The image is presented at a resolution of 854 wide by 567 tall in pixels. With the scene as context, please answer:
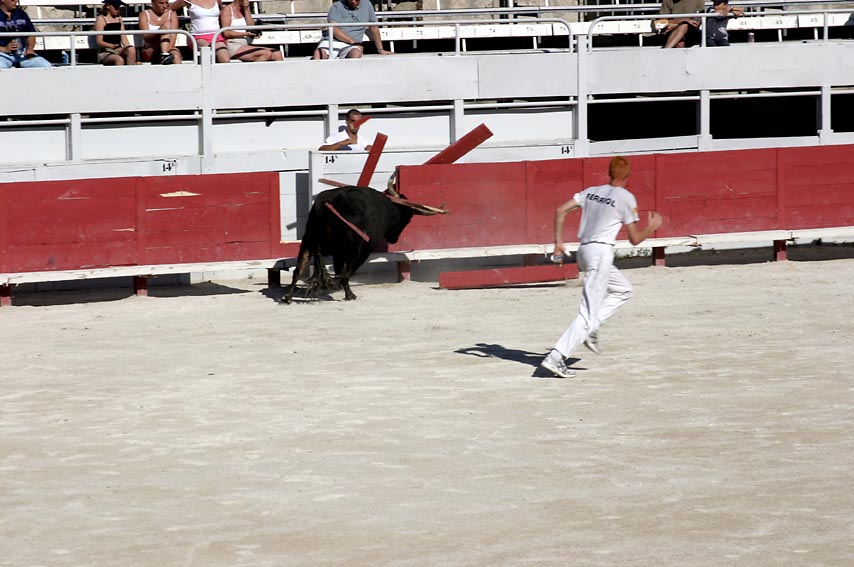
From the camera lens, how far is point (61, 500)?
655 cm

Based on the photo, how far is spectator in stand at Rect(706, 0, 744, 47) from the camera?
→ 17797 millimetres

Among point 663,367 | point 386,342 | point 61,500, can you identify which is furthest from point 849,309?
point 61,500

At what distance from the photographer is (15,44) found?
16109mm

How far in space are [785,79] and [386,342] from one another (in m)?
8.96

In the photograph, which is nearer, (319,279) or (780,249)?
(319,279)

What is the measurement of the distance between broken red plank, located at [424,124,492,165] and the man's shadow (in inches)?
192

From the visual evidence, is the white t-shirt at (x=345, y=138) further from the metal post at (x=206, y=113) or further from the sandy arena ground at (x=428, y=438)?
the sandy arena ground at (x=428, y=438)

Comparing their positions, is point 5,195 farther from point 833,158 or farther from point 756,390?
point 833,158

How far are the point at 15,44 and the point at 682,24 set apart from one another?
827 cm

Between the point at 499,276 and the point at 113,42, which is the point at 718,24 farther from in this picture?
the point at 113,42

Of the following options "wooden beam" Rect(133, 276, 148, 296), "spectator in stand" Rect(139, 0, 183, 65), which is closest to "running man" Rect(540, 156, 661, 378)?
"wooden beam" Rect(133, 276, 148, 296)

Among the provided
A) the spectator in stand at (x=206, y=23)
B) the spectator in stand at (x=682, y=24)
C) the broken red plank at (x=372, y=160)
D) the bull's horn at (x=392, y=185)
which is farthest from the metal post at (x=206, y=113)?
the spectator in stand at (x=682, y=24)

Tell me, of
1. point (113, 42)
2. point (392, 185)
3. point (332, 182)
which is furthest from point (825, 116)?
point (113, 42)

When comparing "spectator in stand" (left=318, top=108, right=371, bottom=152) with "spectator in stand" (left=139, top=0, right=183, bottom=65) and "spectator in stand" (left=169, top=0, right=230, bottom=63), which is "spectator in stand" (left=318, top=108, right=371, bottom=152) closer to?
"spectator in stand" (left=169, top=0, right=230, bottom=63)
